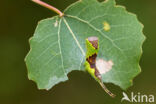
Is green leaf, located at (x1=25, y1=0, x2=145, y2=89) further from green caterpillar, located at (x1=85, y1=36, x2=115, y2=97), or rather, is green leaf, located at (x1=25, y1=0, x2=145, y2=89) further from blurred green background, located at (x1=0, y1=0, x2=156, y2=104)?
blurred green background, located at (x1=0, y1=0, x2=156, y2=104)

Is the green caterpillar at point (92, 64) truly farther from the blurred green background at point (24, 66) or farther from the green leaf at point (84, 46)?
the blurred green background at point (24, 66)

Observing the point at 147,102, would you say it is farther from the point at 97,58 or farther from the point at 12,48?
the point at 97,58

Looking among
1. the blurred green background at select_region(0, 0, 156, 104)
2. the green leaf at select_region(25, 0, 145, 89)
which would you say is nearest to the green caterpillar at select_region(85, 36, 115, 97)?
the green leaf at select_region(25, 0, 145, 89)

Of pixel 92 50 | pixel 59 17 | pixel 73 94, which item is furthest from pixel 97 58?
pixel 73 94

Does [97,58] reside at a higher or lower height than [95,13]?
lower

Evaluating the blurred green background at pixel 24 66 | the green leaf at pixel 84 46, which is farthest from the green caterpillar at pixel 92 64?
the blurred green background at pixel 24 66

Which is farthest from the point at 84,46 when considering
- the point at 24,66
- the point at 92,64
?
the point at 24,66

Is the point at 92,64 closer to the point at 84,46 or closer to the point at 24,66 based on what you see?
the point at 84,46
